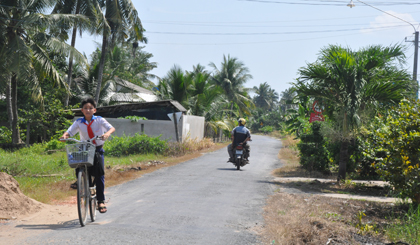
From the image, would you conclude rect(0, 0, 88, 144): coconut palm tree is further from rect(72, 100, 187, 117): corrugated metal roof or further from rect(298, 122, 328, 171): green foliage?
rect(298, 122, 328, 171): green foliage

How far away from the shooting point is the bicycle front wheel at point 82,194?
5695 millimetres

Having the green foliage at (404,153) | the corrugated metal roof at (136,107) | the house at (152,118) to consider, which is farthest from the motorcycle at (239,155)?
the corrugated metal roof at (136,107)

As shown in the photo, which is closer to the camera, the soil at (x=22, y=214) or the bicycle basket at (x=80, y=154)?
the soil at (x=22, y=214)

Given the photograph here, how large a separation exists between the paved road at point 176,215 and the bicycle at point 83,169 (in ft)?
0.84

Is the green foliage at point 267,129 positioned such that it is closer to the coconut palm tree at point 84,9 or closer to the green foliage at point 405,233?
the coconut palm tree at point 84,9

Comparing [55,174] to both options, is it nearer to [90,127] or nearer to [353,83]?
[90,127]

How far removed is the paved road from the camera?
5202mm

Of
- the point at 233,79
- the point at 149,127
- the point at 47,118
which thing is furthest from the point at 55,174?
the point at 233,79

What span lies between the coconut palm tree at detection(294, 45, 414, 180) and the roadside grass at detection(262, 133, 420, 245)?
2.97 m

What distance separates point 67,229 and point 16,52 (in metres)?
15.1

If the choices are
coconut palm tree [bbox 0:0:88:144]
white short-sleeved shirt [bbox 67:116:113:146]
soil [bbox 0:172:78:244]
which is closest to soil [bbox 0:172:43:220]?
soil [bbox 0:172:78:244]

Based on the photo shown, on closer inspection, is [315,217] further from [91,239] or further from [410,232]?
[91,239]

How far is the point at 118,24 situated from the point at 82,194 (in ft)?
73.4

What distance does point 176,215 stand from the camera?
6609mm
